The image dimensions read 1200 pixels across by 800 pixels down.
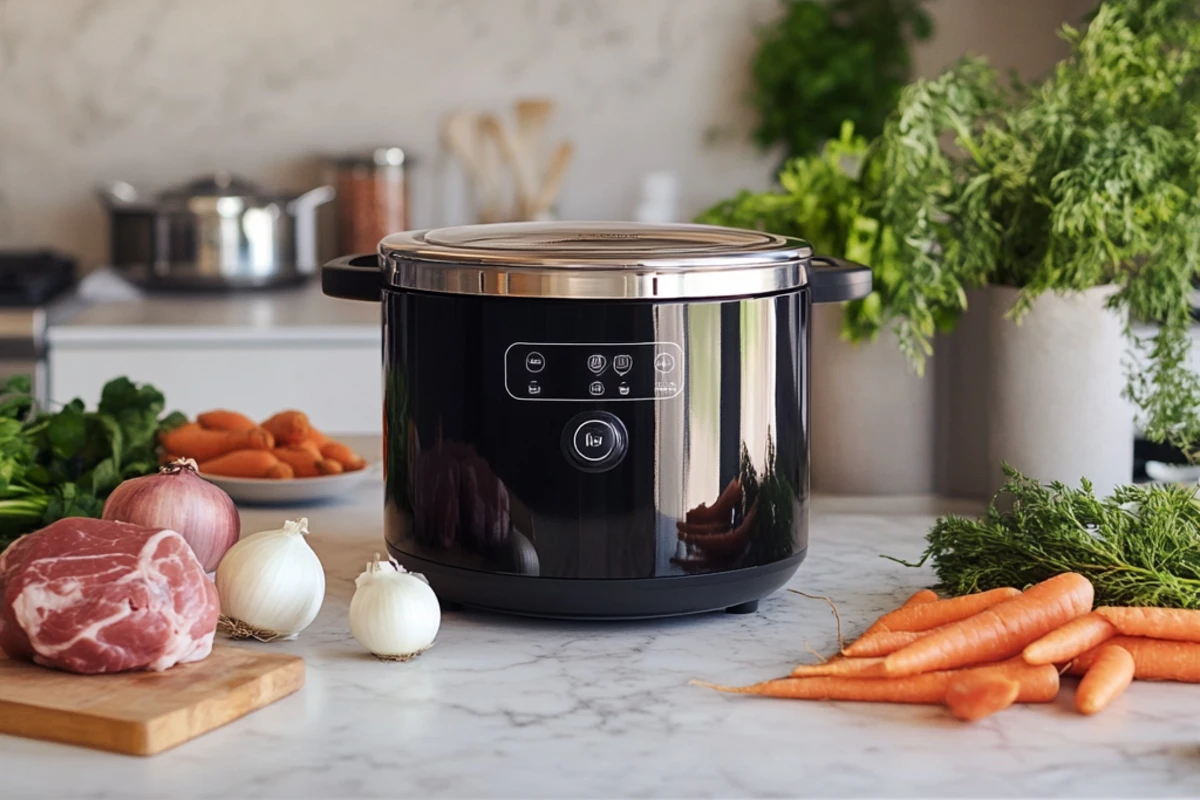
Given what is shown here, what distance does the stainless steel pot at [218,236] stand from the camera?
2807mm

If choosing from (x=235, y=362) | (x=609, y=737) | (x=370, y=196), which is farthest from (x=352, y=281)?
(x=370, y=196)

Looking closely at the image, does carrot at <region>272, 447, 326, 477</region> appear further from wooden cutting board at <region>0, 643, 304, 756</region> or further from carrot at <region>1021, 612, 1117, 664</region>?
carrot at <region>1021, 612, 1117, 664</region>

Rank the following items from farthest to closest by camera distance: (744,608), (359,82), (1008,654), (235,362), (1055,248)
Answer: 1. (359,82)
2. (235,362)
3. (1055,248)
4. (744,608)
5. (1008,654)

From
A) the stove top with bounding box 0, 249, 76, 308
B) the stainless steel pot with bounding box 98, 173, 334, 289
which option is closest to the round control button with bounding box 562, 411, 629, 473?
the stove top with bounding box 0, 249, 76, 308

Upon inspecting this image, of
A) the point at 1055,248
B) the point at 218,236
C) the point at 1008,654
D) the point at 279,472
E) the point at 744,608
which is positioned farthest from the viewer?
the point at 218,236

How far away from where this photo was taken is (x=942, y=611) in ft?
2.96

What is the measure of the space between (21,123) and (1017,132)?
8.48ft

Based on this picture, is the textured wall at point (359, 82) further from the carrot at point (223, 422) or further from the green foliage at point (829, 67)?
the carrot at point (223, 422)

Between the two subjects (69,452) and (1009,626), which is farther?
(69,452)

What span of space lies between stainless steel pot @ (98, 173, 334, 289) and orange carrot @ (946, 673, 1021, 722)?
7.49ft

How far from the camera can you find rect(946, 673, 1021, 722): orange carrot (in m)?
→ 0.77

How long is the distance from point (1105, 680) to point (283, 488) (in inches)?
29.5

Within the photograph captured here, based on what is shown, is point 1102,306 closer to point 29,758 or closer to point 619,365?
point 619,365

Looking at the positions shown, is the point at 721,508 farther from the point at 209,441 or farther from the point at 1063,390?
the point at 209,441
